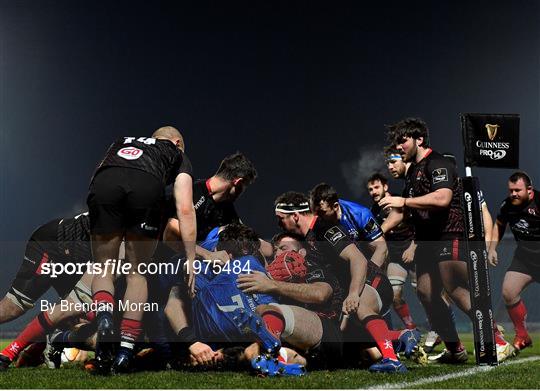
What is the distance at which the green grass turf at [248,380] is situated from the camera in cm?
379

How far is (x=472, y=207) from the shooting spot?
14.9 feet

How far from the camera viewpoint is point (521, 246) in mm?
7203

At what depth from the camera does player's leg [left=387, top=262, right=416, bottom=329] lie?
293 inches

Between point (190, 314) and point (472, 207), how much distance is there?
7.35 feet

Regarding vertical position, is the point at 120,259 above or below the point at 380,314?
above

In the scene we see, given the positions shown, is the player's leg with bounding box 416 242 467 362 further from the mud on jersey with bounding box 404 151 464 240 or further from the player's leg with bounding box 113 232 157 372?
the player's leg with bounding box 113 232 157 372

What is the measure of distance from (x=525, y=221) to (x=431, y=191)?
283cm

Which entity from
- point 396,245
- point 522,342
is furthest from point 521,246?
point 396,245

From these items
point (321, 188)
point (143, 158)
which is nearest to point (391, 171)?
point (321, 188)

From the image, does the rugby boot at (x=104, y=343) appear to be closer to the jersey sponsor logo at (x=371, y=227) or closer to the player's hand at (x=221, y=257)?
the player's hand at (x=221, y=257)

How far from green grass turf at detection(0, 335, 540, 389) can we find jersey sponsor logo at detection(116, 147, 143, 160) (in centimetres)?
153

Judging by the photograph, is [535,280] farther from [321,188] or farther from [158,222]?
[158,222]

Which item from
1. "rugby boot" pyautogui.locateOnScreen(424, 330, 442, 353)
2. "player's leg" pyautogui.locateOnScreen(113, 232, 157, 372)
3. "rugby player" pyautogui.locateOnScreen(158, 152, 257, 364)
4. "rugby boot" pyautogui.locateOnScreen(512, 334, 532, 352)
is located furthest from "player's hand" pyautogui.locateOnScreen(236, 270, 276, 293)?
"rugby boot" pyautogui.locateOnScreen(512, 334, 532, 352)

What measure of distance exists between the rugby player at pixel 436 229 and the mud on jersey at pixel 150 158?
73.6 inches
